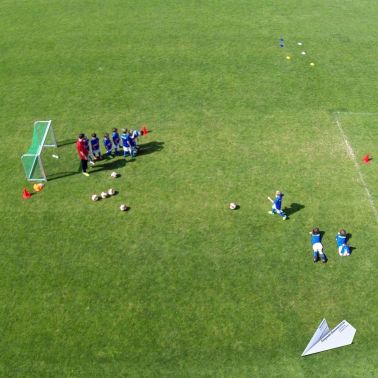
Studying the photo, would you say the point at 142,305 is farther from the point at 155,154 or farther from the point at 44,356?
the point at 155,154

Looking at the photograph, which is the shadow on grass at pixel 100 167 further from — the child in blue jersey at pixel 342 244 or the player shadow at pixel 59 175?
the child in blue jersey at pixel 342 244

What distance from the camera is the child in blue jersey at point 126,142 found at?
2102cm

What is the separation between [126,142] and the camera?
69.9 ft

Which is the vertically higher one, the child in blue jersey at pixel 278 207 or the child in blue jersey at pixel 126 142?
the child in blue jersey at pixel 126 142

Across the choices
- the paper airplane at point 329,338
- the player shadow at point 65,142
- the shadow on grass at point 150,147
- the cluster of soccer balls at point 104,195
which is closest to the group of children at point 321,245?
the paper airplane at point 329,338

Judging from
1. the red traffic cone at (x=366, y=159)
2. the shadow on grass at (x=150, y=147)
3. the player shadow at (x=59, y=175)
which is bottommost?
the red traffic cone at (x=366, y=159)

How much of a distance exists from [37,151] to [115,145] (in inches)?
148

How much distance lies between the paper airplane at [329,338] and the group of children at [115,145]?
39.8 feet

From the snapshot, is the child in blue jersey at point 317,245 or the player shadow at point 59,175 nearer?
the child in blue jersey at point 317,245

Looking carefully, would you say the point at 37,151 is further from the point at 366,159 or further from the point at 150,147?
the point at 366,159

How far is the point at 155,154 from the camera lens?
869 inches

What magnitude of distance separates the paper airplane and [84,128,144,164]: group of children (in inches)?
478

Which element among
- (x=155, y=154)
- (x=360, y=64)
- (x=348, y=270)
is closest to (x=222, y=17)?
(x=360, y=64)

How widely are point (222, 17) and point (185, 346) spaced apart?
27367 millimetres
